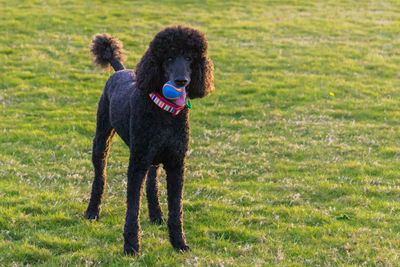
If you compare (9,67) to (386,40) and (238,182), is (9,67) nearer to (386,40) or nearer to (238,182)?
(238,182)

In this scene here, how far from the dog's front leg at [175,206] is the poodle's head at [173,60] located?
1354mm

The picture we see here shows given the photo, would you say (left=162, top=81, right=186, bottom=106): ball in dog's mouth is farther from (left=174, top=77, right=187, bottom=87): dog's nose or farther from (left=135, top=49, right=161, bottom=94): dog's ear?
(left=135, top=49, right=161, bottom=94): dog's ear

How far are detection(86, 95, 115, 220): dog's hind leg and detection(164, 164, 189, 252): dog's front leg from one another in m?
1.80

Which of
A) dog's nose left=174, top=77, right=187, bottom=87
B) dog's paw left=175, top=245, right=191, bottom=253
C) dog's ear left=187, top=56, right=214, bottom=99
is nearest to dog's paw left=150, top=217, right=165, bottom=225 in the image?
dog's paw left=175, top=245, right=191, bottom=253

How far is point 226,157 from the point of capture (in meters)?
11.7

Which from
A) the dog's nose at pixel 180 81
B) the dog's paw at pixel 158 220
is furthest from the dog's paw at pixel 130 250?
the dog's nose at pixel 180 81

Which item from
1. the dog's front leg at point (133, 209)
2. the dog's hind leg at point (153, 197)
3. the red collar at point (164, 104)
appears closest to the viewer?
the red collar at point (164, 104)

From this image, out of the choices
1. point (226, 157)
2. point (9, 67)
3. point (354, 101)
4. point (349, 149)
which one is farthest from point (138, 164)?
point (9, 67)

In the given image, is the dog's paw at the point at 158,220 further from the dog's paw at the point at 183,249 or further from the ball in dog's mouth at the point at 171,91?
the ball in dog's mouth at the point at 171,91

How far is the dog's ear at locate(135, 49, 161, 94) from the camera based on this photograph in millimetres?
6488

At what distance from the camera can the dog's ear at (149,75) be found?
6.49 metres

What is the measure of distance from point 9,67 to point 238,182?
12802 millimetres

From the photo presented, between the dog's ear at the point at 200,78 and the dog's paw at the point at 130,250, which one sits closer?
the dog's ear at the point at 200,78

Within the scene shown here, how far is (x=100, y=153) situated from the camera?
28.0ft
